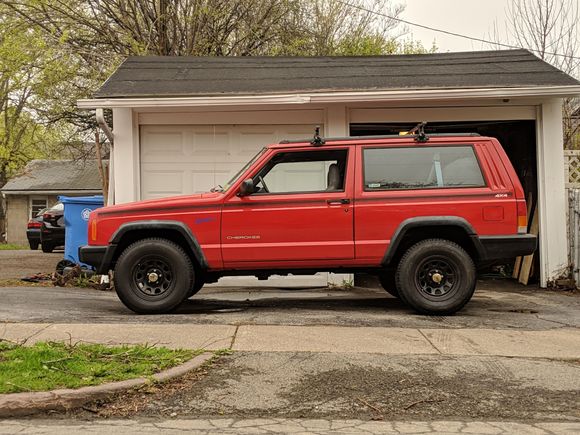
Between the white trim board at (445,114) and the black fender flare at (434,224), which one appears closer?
the black fender flare at (434,224)

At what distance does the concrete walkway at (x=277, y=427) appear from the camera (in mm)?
3709

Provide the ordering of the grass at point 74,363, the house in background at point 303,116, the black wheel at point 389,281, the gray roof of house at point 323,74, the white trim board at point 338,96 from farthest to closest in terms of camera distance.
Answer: the gray roof of house at point 323,74 < the house in background at point 303,116 < the white trim board at point 338,96 < the black wheel at point 389,281 < the grass at point 74,363

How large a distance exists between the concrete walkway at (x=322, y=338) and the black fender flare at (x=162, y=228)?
0.95 meters

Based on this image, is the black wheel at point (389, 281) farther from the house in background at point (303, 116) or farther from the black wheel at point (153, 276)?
the black wheel at point (153, 276)

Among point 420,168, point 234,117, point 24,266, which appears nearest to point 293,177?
point 420,168

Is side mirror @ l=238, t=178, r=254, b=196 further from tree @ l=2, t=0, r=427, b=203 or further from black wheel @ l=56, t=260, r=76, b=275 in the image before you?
tree @ l=2, t=0, r=427, b=203

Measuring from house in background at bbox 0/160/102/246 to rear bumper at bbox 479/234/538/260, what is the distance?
88.5ft

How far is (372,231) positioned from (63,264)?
6.66m

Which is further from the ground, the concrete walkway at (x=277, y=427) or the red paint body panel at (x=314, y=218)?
the red paint body panel at (x=314, y=218)

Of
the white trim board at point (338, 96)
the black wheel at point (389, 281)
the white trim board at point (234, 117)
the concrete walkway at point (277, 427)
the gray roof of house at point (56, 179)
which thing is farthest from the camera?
the gray roof of house at point (56, 179)

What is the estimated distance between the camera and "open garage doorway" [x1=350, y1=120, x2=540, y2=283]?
10.3m

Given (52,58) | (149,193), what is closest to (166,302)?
(149,193)

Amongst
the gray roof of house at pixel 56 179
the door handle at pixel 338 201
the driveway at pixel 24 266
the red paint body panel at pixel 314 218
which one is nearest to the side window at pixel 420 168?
the red paint body panel at pixel 314 218

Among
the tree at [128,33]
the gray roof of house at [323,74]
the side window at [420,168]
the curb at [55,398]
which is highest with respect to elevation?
the tree at [128,33]
